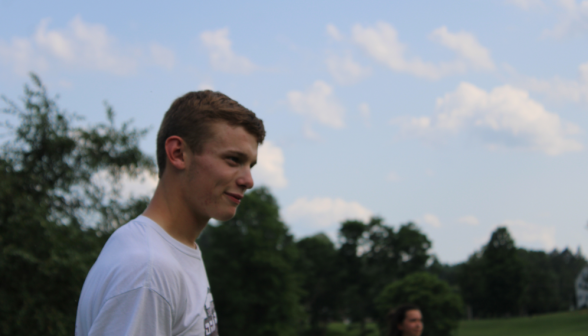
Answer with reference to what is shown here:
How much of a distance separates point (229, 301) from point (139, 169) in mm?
22484

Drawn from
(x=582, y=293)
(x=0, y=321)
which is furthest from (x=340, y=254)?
(x=582, y=293)

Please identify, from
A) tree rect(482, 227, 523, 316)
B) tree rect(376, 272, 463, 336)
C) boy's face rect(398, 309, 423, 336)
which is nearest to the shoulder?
boy's face rect(398, 309, 423, 336)

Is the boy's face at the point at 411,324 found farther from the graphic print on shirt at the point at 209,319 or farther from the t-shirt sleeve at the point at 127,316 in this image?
the t-shirt sleeve at the point at 127,316

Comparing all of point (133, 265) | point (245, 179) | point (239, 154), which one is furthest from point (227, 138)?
point (133, 265)

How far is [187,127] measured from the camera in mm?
2189

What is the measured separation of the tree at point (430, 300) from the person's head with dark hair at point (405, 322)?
41.7 metres

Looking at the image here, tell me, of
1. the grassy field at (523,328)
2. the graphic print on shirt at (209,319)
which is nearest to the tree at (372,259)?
the grassy field at (523,328)

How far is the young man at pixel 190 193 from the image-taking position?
193 centimetres

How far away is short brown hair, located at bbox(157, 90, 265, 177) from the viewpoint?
2.18 meters

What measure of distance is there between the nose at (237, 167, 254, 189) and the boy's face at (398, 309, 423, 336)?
716 centimetres

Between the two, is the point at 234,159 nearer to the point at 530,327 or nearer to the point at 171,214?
the point at 171,214

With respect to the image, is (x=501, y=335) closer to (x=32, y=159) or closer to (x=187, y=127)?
(x=32, y=159)

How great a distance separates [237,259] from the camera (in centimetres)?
4262

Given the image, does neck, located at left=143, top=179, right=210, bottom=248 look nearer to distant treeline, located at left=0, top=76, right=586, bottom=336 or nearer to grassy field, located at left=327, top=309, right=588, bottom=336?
distant treeline, located at left=0, top=76, right=586, bottom=336
